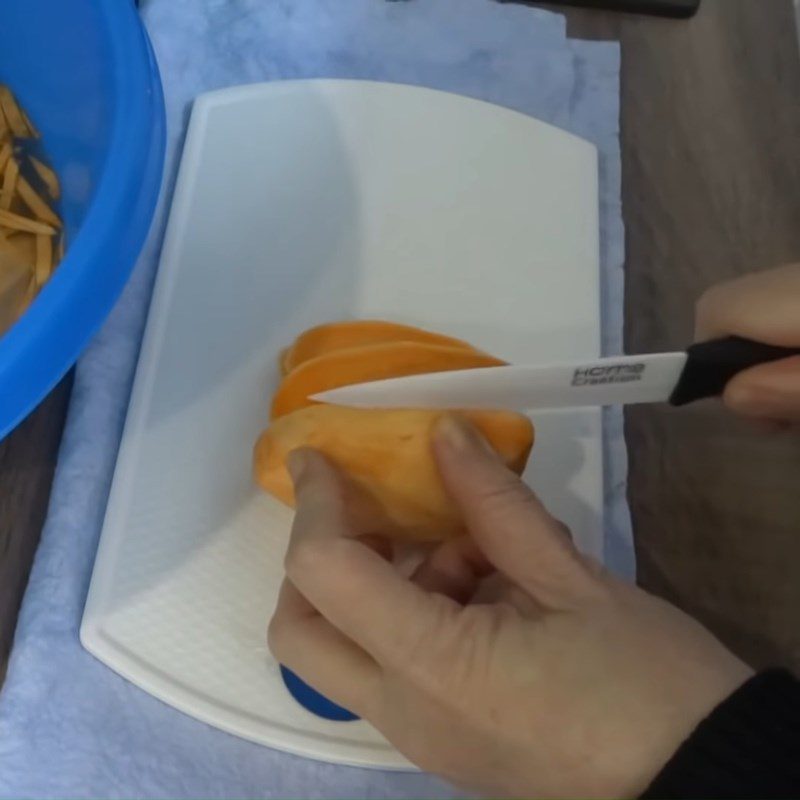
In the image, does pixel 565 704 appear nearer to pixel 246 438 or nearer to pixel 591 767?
pixel 591 767

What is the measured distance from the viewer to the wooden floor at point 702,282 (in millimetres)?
573

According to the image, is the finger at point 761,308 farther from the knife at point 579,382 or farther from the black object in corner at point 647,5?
the black object in corner at point 647,5

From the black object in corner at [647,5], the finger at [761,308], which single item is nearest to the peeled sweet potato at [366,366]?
the finger at [761,308]

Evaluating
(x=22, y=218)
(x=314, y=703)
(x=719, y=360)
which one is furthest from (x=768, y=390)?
(x=22, y=218)

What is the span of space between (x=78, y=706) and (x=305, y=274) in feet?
0.92

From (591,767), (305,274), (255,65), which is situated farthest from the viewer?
(255,65)

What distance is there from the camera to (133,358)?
59 centimetres

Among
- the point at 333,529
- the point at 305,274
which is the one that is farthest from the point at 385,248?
the point at 333,529

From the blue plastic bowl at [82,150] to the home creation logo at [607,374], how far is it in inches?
8.3

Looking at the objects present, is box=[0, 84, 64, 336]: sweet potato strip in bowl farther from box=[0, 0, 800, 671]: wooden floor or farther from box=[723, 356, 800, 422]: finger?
box=[723, 356, 800, 422]: finger

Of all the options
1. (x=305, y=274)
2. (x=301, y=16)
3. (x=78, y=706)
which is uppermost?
(x=301, y=16)

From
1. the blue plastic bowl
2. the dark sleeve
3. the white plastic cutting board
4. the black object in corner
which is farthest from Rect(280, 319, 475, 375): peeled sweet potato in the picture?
the black object in corner

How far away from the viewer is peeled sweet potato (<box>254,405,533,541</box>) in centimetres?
47

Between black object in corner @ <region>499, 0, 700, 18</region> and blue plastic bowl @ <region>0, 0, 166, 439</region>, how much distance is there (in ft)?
1.35
